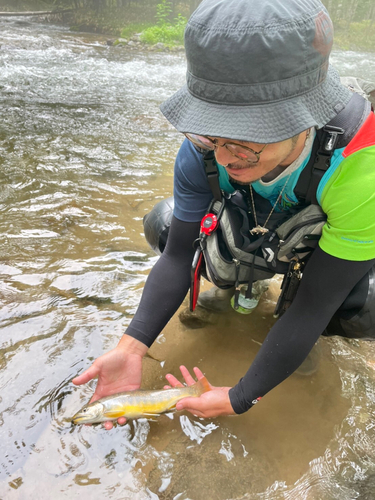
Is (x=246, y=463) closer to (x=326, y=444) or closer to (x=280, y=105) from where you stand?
(x=326, y=444)

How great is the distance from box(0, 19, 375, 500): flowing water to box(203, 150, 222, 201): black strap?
43.2 inches

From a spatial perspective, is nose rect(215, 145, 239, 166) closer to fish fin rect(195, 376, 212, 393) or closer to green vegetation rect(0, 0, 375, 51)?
fish fin rect(195, 376, 212, 393)

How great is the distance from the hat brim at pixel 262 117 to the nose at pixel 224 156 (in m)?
0.16

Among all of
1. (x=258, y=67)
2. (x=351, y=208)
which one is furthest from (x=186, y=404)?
(x=258, y=67)

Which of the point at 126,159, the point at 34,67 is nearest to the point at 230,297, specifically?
the point at 126,159

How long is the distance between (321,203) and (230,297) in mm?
1281

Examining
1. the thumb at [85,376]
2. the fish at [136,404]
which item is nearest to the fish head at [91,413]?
the fish at [136,404]

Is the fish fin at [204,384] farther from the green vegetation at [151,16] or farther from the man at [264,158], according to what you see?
the green vegetation at [151,16]

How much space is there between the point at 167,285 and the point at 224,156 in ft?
3.03

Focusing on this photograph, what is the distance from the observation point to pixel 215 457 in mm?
1988

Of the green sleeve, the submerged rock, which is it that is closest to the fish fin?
the submerged rock

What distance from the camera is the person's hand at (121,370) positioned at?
6.70 ft

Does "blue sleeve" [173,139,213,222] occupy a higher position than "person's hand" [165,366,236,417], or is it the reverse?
"blue sleeve" [173,139,213,222]

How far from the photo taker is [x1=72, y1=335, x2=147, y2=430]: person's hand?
6.70 ft
